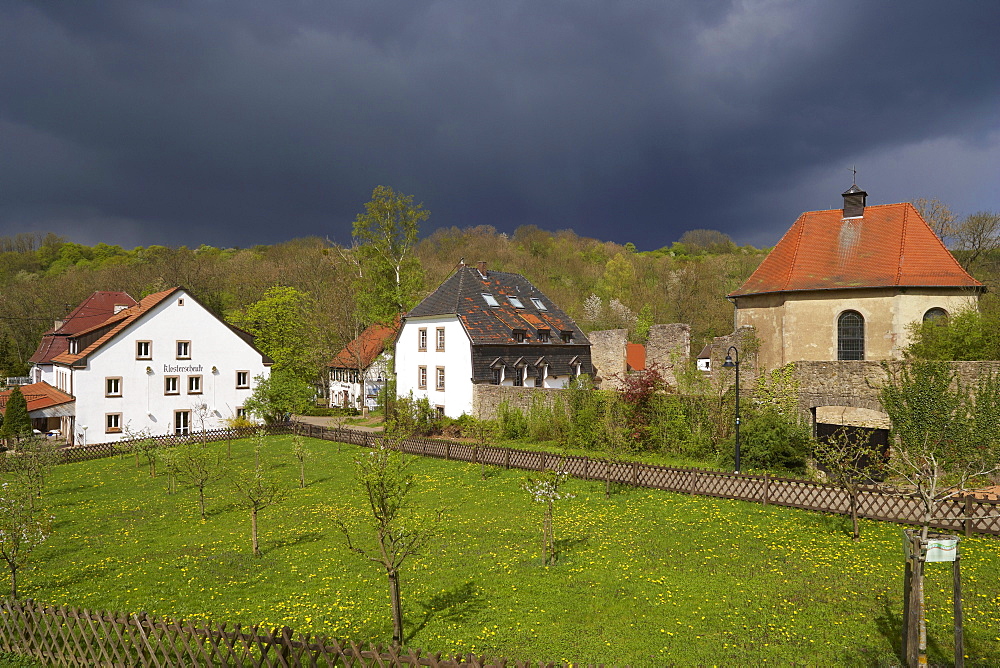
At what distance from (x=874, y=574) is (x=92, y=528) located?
19.5 m

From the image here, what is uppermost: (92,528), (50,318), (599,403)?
(50,318)

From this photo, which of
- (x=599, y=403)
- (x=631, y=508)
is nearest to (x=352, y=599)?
(x=631, y=508)

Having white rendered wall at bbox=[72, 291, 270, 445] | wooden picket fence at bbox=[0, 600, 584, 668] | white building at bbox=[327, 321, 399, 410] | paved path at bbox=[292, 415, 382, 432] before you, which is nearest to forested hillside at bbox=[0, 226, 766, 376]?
white building at bbox=[327, 321, 399, 410]

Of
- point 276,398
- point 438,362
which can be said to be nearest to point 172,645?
point 438,362

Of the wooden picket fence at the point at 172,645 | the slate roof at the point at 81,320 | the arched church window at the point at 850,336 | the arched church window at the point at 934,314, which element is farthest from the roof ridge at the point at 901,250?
Answer: the slate roof at the point at 81,320

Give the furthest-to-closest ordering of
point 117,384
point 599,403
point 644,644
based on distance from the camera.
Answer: point 117,384, point 599,403, point 644,644

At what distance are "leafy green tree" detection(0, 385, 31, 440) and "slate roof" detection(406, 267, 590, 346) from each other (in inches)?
907

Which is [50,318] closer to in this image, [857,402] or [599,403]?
[599,403]

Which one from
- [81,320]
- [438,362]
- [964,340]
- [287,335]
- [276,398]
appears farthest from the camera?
[287,335]

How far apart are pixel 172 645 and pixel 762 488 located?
49.8ft

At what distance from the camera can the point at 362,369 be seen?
40.3m

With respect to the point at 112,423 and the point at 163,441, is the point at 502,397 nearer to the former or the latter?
the point at 163,441

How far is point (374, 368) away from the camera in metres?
43.4

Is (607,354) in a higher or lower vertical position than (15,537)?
higher
